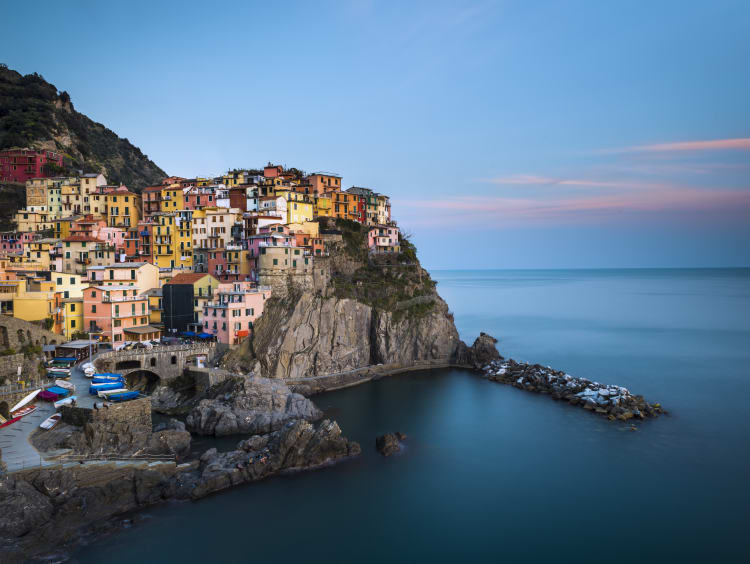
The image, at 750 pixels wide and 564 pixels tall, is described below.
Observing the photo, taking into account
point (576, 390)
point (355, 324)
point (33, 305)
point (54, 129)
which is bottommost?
point (576, 390)

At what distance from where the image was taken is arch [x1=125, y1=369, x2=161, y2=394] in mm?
36438

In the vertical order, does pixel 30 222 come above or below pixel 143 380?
above

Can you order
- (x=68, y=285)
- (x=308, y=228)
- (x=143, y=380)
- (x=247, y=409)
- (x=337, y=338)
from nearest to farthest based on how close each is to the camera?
(x=247, y=409)
(x=143, y=380)
(x=68, y=285)
(x=337, y=338)
(x=308, y=228)

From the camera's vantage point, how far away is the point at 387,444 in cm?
2956

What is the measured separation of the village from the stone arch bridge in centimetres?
335

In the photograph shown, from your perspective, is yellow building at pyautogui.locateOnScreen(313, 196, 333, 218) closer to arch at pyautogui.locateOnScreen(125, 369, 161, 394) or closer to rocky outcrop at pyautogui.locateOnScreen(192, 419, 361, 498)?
arch at pyautogui.locateOnScreen(125, 369, 161, 394)

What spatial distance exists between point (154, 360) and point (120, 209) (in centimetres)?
2868

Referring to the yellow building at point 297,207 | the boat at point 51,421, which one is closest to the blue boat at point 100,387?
the boat at point 51,421

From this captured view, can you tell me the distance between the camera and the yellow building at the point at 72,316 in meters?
38.6

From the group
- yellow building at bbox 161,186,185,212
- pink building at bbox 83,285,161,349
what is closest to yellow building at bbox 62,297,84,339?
pink building at bbox 83,285,161,349

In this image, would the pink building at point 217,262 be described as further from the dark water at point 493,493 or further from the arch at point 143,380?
the dark water at point 493,493

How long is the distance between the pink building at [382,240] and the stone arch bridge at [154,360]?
84.7ft

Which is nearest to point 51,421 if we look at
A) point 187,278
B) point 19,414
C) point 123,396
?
point 19,414

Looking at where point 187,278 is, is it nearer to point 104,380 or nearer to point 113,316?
point 113,316
